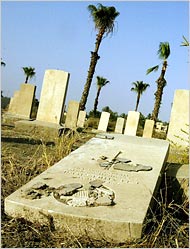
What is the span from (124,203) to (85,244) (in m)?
0.45

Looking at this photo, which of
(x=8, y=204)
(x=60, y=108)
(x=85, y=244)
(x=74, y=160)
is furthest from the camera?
(x=60, y=108)

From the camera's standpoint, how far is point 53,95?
883 cm

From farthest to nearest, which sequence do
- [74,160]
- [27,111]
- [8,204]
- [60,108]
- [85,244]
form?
[27,111] < [60,108] < [74,160] < [8,204] < [85,244]

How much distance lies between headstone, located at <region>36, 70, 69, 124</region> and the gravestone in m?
5.04

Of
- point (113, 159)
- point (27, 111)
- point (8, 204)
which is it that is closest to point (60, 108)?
point (27, 111)

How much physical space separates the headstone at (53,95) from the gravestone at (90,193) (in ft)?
16.5

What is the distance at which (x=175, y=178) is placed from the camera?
3676 mm

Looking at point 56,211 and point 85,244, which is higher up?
point 56,211

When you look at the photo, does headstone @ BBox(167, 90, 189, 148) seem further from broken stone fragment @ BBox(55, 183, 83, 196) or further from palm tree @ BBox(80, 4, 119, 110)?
palm tree @ BBox(80, 4, 119, 110)

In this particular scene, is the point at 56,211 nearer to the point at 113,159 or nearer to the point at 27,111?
the point at 113,159

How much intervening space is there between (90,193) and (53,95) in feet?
20.9

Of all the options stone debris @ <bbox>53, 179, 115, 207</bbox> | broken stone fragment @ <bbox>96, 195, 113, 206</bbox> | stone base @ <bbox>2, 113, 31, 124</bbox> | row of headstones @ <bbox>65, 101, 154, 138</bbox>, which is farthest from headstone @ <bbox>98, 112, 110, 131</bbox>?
broken stone fragment @ <bbox>96, 195, 113, 206</bbox>

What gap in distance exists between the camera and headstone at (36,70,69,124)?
8.77 meters

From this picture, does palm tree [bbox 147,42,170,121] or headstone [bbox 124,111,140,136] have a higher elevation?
palm tree [bbox 147,42,170,121]
